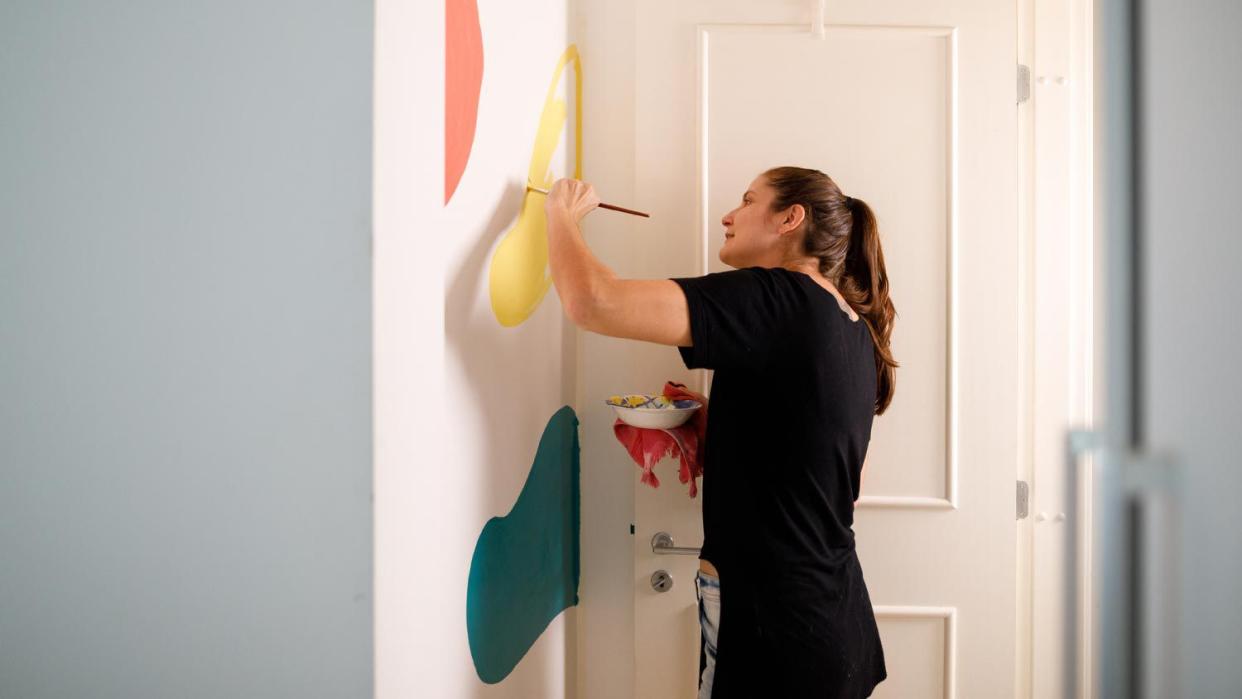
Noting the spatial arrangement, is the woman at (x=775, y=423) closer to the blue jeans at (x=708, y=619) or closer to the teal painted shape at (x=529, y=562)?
the blue jeans at (x=708, y=619)

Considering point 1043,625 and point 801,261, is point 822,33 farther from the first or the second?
point 1043,625

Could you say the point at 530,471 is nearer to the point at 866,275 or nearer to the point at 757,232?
the point at 757,232

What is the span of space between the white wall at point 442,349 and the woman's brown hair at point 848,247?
469 mm

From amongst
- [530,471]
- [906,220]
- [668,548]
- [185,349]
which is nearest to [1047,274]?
[906,220]

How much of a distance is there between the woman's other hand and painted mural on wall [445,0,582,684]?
0.06 metres

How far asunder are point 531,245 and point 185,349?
0.63 metres

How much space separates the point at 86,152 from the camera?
1.75 ft

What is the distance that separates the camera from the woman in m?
0.89

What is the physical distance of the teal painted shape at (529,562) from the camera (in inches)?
35.4

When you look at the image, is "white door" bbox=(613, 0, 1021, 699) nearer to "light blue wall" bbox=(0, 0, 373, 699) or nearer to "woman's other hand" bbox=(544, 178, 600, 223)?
"woman's other hand" bbox=(544, 178, 600, 223)

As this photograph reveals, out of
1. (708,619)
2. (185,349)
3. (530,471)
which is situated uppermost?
(185,349)

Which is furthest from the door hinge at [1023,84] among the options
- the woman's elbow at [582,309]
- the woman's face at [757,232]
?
the woman's elbow at [582,309]

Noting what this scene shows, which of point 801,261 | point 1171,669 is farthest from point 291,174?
point 801,261

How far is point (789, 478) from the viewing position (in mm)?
987
